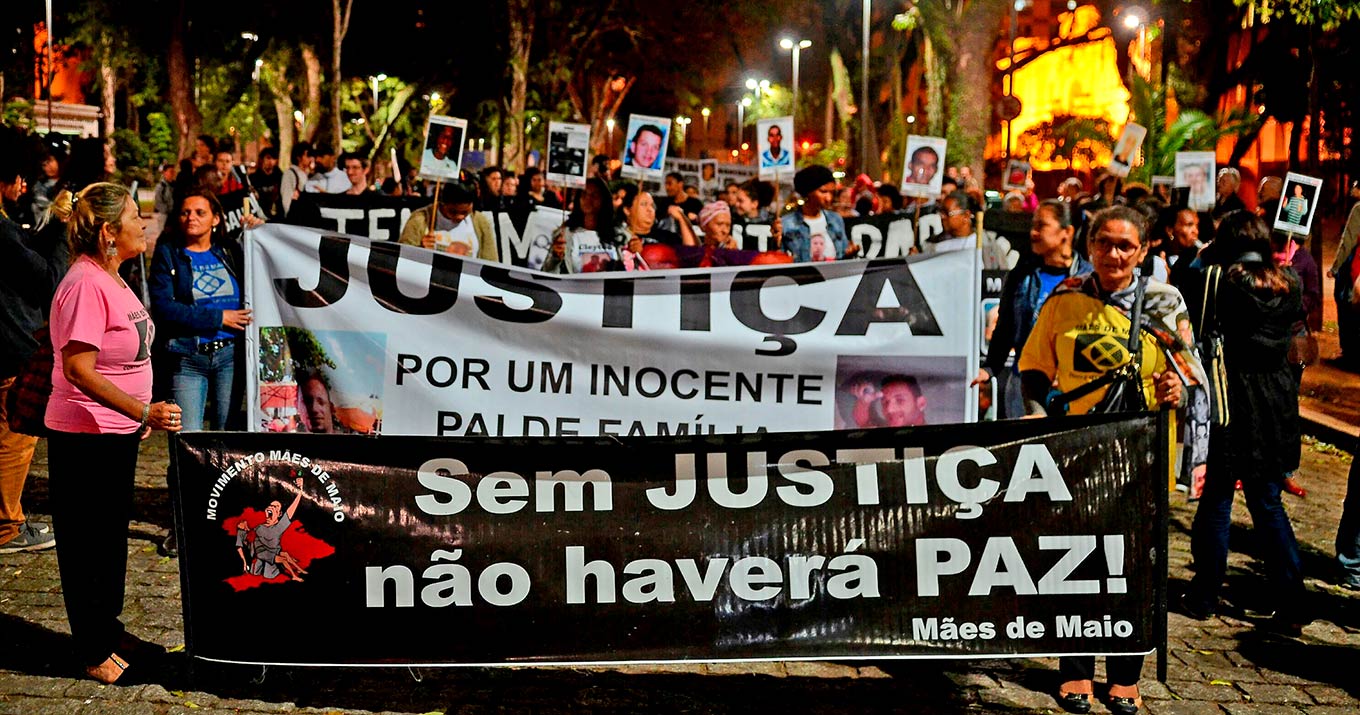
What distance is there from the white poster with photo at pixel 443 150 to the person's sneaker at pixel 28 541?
5151mm

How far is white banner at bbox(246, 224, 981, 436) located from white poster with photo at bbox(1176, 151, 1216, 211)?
1044 cm

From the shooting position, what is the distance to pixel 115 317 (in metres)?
5.03

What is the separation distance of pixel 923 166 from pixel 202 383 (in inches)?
431

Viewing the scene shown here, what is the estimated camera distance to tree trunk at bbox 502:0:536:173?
3444 centimetres

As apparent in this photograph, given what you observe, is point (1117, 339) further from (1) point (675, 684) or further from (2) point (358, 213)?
(2) point (358, 213)

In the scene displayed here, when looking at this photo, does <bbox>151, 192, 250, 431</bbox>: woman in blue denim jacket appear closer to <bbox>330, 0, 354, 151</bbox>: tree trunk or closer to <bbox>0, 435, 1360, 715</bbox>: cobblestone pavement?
<bbox>0, 435, 1360, 715</bbox>: cobblestone pavement

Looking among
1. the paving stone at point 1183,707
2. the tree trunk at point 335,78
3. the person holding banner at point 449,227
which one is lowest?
the paving stone at point 1183,707

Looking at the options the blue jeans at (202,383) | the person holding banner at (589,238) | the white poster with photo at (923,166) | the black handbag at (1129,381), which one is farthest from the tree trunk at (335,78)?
the black handbag at (1129,381)

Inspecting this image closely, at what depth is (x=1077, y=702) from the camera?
16.7 feet

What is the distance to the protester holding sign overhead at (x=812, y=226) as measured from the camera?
11.6 metres

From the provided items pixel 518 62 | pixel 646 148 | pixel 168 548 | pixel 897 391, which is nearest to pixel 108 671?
pixel 168 548

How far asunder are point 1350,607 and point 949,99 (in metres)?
25.8

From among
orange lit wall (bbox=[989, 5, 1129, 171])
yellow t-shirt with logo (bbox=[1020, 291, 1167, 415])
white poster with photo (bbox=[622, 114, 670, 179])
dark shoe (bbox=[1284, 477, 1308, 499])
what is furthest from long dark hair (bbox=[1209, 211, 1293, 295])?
orange lit wall (bbox=[989, 5, 1129, 171])

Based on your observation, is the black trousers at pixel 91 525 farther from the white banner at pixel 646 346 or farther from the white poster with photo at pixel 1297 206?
the white poster with photo at pixel 1297 206
